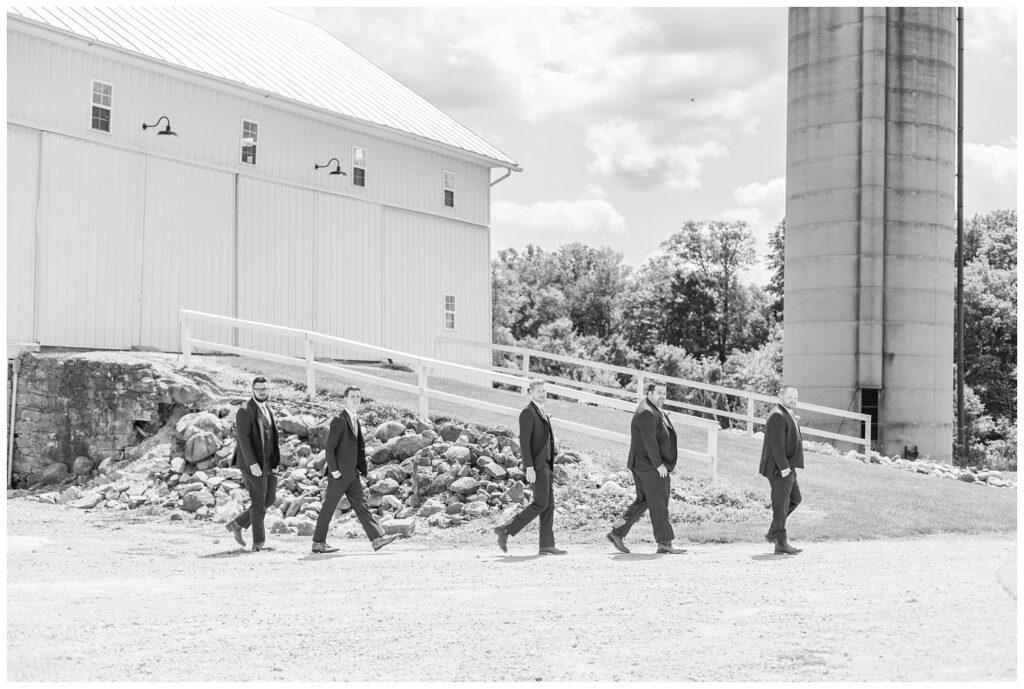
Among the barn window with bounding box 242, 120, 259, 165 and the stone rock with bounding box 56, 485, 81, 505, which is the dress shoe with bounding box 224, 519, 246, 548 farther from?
the barn window with bounding box 242, 120, 259, 165

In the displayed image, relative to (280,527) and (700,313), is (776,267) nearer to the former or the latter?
(700,313)

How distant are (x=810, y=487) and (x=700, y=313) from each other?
2111 inches

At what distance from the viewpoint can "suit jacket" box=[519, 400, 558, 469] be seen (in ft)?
39.3

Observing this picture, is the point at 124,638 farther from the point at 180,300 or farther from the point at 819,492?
the point at 180,300

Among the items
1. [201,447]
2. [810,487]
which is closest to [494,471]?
[201,447]

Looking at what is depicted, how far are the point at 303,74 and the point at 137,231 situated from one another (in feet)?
22.6

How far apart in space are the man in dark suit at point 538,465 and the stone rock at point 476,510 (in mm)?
2333

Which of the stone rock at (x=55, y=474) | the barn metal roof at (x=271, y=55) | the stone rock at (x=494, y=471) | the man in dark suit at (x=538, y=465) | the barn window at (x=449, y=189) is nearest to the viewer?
the man in dark suit at (x=538, y=465)

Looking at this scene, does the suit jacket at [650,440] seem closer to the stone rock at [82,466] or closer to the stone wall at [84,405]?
the stone wall at [84,405]

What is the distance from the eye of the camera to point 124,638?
24.9 feet

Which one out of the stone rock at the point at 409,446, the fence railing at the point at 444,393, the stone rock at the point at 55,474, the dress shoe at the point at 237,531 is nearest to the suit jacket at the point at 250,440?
the dress shoe at the point at 237,531

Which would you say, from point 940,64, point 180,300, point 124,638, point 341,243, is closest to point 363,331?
point 341,243

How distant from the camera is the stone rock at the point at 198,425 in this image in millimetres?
17250

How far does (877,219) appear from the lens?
29.8m
